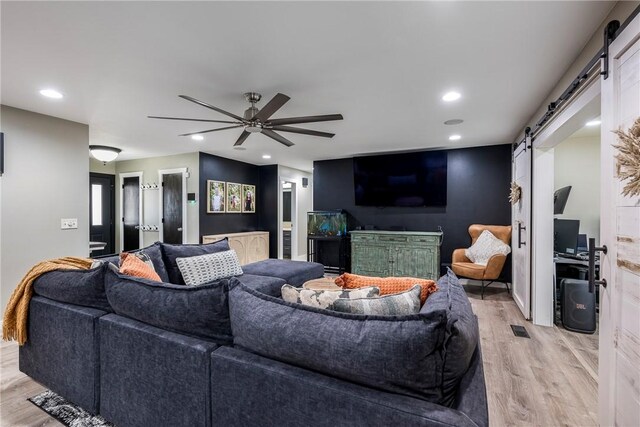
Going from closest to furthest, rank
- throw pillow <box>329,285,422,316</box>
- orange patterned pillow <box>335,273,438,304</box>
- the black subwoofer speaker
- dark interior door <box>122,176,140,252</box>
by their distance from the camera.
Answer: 1. throw pillow <box>329,285,422,316</box>
2. orange patterned pillow <box>335,273,438,304</box>
3. the black subwoofer speaker
4. dark interior door <box>122,176,140,252</box>

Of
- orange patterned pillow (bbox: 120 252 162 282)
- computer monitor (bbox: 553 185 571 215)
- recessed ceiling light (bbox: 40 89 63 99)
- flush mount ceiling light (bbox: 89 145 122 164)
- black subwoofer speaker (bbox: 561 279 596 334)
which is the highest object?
recessed ceiling light (bbox: 40 89 63 99)

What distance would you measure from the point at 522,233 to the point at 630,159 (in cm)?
277

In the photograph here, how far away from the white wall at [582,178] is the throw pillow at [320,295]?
4635 millimetres

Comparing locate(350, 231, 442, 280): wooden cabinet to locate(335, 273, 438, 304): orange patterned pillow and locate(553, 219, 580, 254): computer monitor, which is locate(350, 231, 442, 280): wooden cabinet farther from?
locate(335, 273, 438, 304): orange patterned pillow

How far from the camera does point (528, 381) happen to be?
7.36 ft

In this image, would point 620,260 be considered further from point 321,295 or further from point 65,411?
point 65,411

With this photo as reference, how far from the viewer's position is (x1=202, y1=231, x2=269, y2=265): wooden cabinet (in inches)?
236

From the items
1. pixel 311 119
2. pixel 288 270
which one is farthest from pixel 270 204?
pixel 311 119

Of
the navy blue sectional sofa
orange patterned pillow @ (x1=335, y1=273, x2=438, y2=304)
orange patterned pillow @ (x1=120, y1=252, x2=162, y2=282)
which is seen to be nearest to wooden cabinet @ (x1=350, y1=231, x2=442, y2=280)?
the navy blue sectional sofa

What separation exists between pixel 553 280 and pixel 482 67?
242 centimetres

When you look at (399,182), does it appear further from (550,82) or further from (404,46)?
(404,46)

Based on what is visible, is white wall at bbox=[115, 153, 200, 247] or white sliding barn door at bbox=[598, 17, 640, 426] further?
white wall at bbox=[115, 153, 200, 247]

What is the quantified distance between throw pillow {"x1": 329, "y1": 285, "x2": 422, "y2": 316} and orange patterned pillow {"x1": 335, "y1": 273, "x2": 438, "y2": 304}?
200 mm

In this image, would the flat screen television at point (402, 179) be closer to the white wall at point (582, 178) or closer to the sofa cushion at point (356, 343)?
the white wall at point (582, 178)
